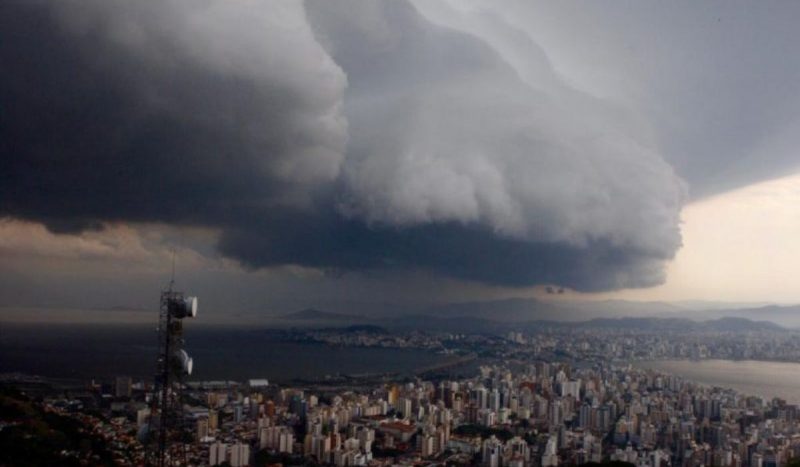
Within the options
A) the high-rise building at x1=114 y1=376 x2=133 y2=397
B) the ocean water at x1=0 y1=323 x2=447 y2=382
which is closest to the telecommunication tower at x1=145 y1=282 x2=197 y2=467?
the high-rise building at x1=114 y1=376 x2=133 y2=397

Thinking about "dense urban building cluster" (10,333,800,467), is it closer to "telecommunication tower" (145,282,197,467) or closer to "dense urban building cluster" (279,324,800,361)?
"telecommunication tower" (145,282,197,467)

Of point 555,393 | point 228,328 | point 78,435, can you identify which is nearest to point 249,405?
point 78,435

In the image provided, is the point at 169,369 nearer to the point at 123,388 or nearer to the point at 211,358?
Answer: the point at 123,388

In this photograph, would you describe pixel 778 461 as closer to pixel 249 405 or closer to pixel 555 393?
pixel 555 393

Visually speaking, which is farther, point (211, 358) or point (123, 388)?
point (211, 358)

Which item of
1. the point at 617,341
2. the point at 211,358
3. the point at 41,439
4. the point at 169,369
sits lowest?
the point at 211,358

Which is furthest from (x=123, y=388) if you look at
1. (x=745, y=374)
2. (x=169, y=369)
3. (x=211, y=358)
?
(x=745, y=374)
